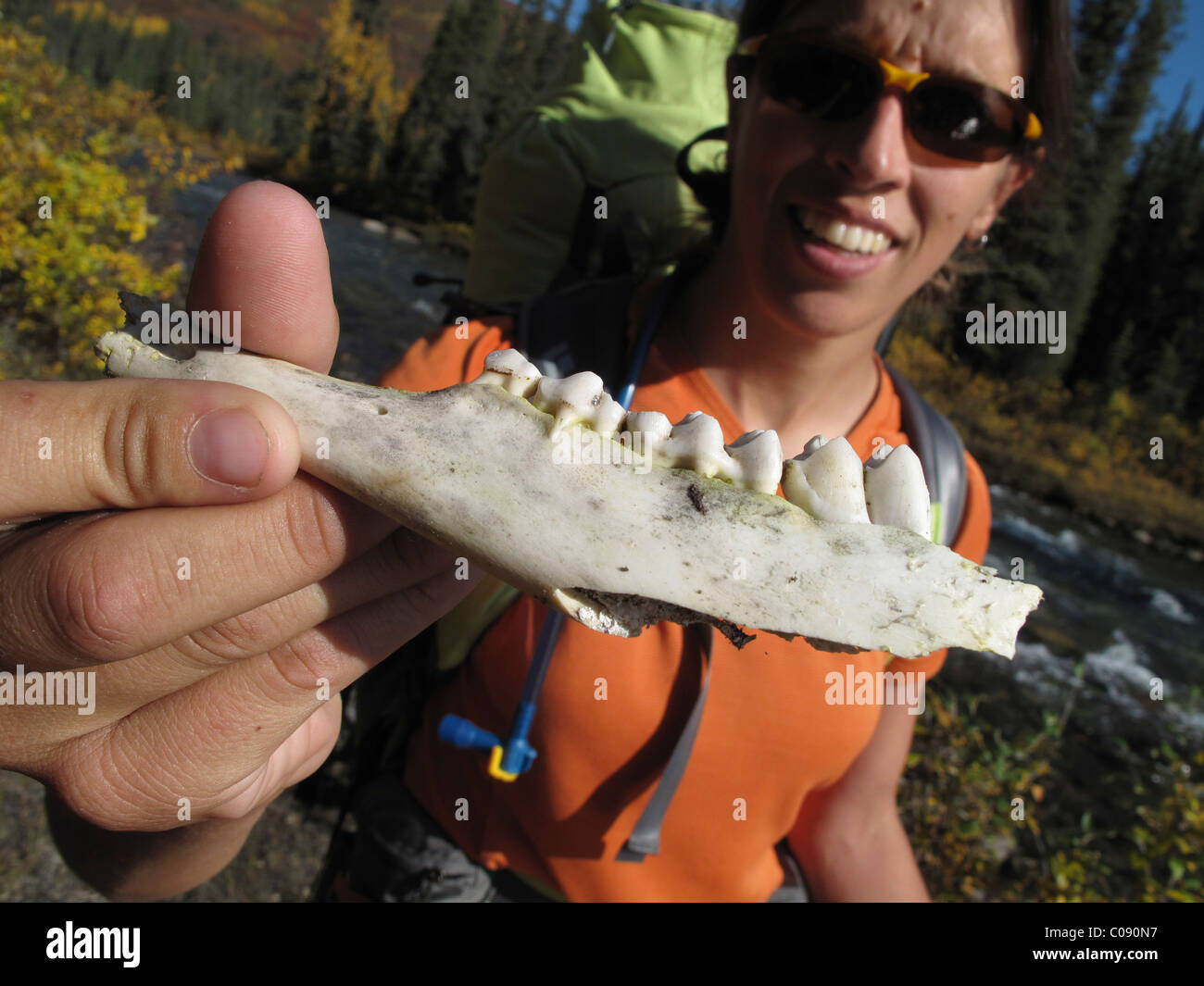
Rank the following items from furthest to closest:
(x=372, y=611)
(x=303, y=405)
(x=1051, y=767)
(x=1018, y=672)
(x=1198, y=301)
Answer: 1. (x=1198, y=301)
2. (x=1018, y=672)
3. (x=1051, y=767)
4. (x=372, y=611)
5. (x=303, y=405)

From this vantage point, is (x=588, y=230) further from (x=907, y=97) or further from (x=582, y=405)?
(x=582, y=405)

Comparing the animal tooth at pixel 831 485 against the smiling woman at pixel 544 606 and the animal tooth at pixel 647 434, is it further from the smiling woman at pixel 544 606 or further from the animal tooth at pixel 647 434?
the animal tooth at pixel 647 434

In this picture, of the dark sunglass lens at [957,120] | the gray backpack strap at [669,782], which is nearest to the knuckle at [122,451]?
the gray backpack strap at [669,782]

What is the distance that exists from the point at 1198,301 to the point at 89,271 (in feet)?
123

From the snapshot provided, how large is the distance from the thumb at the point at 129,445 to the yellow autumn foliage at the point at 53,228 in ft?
16.5

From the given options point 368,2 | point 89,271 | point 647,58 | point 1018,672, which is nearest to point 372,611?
point 647,58

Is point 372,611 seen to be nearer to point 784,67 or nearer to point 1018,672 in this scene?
point 784,67

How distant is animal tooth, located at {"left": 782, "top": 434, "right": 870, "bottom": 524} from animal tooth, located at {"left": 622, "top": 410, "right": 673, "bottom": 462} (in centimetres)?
25

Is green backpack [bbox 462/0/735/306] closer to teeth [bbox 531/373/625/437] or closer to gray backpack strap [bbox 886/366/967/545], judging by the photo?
gray backpack strap [bbox 886/366/967/545]

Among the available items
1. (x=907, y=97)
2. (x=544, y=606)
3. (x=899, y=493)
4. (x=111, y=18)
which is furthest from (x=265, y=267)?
(x=111, y=18)

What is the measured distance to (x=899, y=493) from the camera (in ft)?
4.51

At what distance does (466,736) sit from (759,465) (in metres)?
1.45

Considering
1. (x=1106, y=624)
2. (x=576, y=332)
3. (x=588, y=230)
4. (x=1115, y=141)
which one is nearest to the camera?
(x=576, y=332)

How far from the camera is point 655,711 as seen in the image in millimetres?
2373
